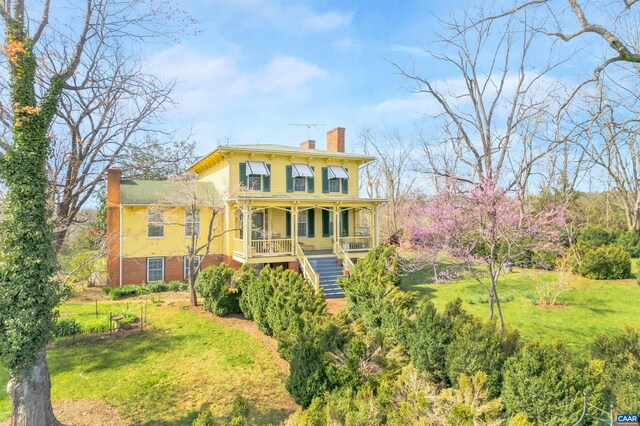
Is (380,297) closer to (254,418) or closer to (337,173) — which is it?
(254,418)

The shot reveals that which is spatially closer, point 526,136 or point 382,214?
point 526,136

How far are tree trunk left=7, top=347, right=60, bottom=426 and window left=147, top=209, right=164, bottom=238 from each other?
1211cm

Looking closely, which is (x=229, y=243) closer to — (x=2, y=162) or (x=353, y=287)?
(x=353, y=287)

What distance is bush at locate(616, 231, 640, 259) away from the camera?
23234 millimetres

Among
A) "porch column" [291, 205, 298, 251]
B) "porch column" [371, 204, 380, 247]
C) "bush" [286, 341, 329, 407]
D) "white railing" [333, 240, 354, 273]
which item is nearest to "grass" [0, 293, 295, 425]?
"bush" [286, 341, 329, 407]

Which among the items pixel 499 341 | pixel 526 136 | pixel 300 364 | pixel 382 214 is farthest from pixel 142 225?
pixel 382 214

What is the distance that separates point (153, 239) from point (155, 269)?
1.61m

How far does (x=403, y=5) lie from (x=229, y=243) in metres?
14.6

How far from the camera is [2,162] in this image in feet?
19.7

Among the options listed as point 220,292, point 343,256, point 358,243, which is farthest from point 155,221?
point 358,243

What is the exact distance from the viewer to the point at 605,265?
15922 millimetres

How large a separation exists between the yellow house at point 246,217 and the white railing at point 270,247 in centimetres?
5

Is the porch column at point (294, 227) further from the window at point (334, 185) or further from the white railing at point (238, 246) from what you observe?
the window at point (334, 185)

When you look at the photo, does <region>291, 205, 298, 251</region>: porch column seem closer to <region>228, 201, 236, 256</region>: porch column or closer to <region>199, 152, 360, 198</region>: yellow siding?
<region>199, 152, 360, 198</region>: yellow siding
